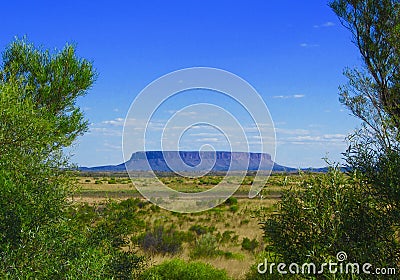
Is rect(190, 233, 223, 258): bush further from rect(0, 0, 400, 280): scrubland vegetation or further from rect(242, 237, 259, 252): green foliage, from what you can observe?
rect(0, 0, 400, 280): scrubland vegetation

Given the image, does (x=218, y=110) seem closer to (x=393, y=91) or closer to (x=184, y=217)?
(x=393, y=91)

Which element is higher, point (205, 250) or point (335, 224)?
point (335, 224)

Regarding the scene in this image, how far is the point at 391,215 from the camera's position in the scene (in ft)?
18.3

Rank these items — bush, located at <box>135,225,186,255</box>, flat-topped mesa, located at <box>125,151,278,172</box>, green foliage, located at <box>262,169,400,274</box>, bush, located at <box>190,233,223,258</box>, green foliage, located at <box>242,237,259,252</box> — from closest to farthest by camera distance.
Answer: green foliage, located at <box>262,169,400,274</box>
flat-topped mesa, located at <box>125,151,278,172</box>
bush, located at <box>190,233,223,258</box>
bush, located at <box>135,225,186,255</box>
green foliage, located at <box>242,237,259,252</box>

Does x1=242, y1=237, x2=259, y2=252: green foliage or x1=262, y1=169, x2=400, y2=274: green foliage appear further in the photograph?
x1=242, y1=237, x2=259, y2=252: green foliage

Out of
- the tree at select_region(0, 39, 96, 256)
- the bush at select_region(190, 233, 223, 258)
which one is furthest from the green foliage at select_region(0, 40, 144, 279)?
the bush at select_region(190, 233, 223, 258)

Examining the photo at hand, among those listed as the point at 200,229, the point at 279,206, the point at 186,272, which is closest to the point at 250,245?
the point at 200,229

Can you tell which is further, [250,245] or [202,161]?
[250,245]

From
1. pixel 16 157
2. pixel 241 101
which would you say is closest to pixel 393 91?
pixel 241 101

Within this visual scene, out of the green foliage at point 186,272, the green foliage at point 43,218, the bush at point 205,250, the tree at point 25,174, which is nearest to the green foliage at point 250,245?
the bush at point 205,250

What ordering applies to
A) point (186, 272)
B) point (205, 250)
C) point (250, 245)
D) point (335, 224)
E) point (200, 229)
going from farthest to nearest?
point (200, 229)
point (250, 245)
point (205, 250)
point (186, 272)
point (335, 224)

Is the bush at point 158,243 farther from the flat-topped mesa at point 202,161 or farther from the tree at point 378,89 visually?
the tree at point 378,89

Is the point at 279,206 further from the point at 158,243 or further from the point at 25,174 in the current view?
the point at 158,243

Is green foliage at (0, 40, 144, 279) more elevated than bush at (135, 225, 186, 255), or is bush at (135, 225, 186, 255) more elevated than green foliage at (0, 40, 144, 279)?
green foliage at (0, 40, 144, 279)
